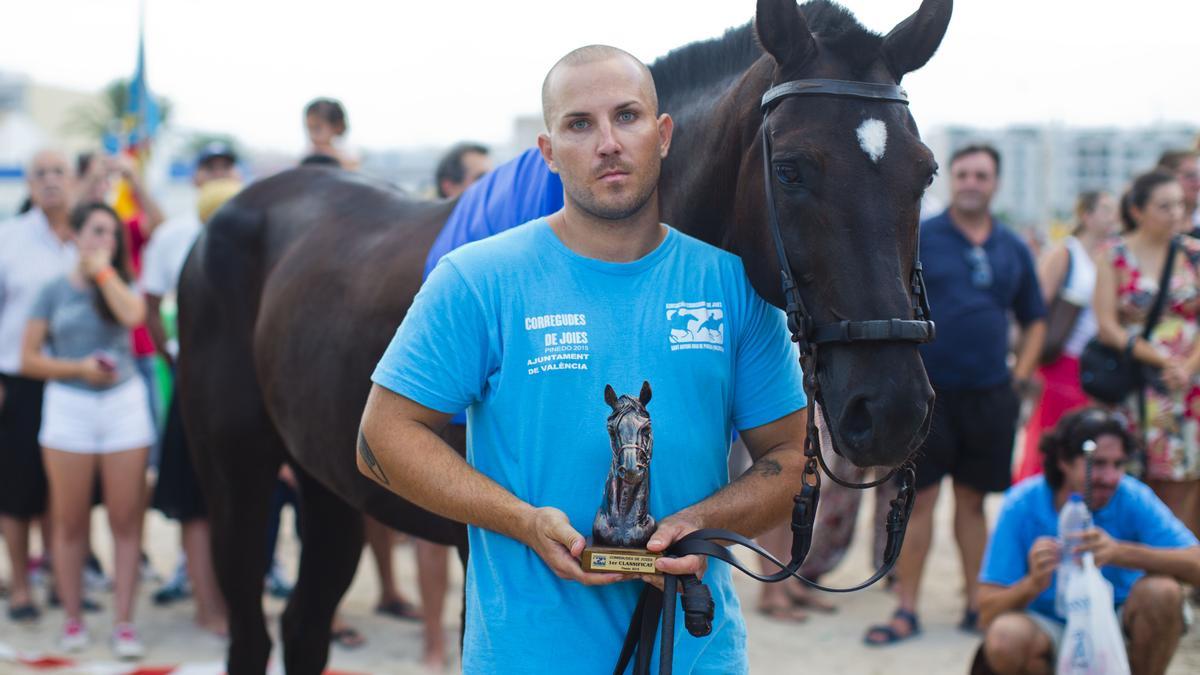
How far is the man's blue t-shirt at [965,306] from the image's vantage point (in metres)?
5.71

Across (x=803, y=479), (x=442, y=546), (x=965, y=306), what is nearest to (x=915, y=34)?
(x=803, y=479)

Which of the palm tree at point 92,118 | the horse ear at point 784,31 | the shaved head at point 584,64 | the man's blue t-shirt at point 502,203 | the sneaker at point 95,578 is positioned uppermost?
the palm tree at point 92,118

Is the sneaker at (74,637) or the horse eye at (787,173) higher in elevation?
the horse eye at (787,173)

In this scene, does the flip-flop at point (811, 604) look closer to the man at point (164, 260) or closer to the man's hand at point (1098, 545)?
Answer: the man's hand at point (1098, 545)

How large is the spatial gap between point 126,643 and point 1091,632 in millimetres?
4256

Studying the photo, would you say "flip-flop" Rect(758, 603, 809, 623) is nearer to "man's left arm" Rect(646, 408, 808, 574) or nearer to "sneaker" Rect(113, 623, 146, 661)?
"sneaker" Rect(113, 623, 146, 661)

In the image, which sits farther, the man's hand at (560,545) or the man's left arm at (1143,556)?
the man's left arm at (1143,556)

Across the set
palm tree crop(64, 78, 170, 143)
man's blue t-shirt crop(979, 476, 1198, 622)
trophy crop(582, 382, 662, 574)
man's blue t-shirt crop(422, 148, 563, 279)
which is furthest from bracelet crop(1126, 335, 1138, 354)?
palm tree crop(64, 78, 170, 143)

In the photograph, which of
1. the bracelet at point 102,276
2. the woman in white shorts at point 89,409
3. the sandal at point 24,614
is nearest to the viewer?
the woman in white shorts at point 89,409

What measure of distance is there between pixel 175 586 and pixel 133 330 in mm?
1512

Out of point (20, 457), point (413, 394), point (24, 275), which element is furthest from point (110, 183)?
point (413, 394)

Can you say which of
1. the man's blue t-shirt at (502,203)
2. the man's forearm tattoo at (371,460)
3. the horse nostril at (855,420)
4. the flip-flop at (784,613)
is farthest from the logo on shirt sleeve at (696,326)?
the flip-flop at (784,613)

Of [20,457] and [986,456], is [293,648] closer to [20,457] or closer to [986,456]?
[20,457]

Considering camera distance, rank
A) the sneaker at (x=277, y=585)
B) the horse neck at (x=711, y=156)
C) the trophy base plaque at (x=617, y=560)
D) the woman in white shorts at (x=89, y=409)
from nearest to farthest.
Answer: the trophy base plaque at (x=617, y=560)
the horse neck at (x=711, y=156)
the woman in white shorts at (x=89, y=409)
the sneaker at (x=277, y=585)
